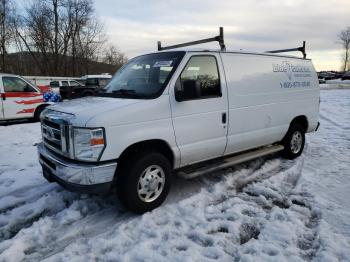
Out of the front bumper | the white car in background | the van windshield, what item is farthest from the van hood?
the white car in background

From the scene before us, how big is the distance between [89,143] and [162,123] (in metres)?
0.99

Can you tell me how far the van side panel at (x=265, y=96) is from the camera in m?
5.06

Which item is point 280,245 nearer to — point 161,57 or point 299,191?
point 299,191

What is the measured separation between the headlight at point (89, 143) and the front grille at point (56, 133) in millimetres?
170

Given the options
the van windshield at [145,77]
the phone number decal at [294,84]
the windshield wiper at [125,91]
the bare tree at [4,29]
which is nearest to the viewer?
the van windshield at [145,77]

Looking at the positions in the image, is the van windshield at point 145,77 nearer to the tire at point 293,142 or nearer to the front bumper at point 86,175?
the front bumper at point 86,175

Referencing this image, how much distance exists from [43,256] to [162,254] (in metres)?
1.24

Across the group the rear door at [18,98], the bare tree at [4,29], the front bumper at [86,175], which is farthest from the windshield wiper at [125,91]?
the bare tree at [4,29]

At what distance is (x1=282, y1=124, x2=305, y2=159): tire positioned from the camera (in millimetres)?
6391

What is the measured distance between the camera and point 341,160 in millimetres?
6332

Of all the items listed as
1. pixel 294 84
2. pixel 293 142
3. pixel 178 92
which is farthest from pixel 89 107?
pixel 293 142

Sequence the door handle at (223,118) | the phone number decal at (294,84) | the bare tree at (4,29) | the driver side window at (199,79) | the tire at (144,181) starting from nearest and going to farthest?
1. the tire at (144,181)
2. the driver side window at (199,79)
3. the door handle at (223,118)
4. the phone number decal at (294,84)
5. the bare tree at (4,29)

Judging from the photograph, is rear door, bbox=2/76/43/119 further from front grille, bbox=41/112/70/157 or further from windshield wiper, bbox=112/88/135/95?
windshield wiper, bbox=112/88/135/95

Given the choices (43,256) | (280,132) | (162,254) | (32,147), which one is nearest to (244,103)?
(280,132)
